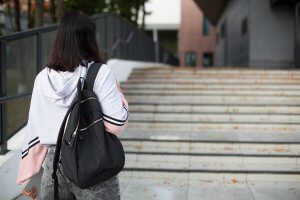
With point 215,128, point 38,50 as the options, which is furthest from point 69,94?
point 215,128

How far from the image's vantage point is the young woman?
7.56 ft

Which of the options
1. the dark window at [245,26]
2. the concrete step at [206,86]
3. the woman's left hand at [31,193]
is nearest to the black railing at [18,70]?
the woman's left hand at [31,193]

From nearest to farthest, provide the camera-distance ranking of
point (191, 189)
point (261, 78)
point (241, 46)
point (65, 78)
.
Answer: point (65, 78)
point (191, 189)
point (261, 78)
point (241, 46)

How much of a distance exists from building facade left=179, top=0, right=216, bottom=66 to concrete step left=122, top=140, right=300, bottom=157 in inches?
1477

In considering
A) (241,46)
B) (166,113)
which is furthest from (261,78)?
(241,46)

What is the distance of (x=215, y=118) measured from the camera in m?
7.28

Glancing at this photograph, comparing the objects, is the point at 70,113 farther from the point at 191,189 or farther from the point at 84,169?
the point at 191,189

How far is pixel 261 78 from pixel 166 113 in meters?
2.62

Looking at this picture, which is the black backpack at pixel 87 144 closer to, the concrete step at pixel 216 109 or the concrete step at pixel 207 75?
the concrete step at pixel 216 109

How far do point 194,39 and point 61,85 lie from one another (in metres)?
43.2

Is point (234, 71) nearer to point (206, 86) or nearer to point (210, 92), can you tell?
point (206, 86)

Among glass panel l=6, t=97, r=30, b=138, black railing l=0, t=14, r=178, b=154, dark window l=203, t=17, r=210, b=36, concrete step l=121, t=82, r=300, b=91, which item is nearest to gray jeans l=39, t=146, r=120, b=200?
black railing l=0, t=14, r=178, b=154

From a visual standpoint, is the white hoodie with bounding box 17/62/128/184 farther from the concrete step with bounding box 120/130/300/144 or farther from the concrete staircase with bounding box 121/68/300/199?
the concrete step with bounding box 120/130/300/144

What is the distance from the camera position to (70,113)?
7.45 ft
